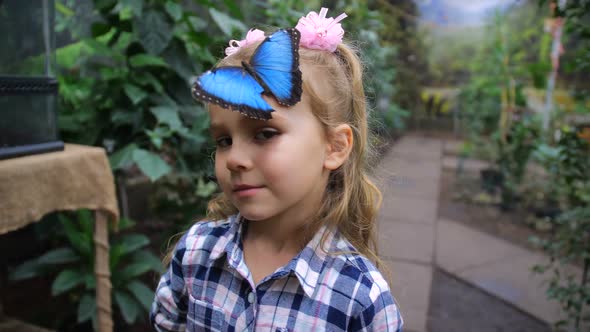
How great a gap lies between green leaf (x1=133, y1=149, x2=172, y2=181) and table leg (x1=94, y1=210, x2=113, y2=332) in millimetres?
246

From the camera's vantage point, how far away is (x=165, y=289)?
126cm

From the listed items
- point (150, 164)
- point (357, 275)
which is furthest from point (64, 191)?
point (357, 275)

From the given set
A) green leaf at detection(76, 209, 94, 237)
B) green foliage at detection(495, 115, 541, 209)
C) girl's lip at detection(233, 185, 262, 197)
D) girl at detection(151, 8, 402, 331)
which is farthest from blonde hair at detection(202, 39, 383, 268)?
green foliage at detection(495, 115, 541, 209)

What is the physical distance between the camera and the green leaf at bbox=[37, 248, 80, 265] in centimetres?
218

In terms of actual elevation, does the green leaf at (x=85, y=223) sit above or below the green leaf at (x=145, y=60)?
below

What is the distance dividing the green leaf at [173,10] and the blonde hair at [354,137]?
1120mm

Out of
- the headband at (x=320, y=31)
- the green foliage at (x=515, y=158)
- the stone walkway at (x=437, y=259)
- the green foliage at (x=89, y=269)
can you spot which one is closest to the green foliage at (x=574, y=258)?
the stone walkway at (x=437, y=259)

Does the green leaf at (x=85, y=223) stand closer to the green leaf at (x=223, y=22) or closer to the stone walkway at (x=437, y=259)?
the green leaf at (x=223, y=22)

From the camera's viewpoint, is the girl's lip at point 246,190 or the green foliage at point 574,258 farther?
the green foliage at point 574,258

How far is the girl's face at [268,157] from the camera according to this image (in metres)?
0.98

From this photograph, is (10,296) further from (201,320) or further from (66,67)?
(201,320)

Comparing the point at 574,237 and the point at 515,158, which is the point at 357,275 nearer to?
the point at 574,237

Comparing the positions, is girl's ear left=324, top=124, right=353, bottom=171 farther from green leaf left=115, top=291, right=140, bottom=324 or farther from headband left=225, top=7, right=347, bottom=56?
green leaf left=115, top=291, right=140, bottom=324

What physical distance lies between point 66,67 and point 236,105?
2.20 meters
